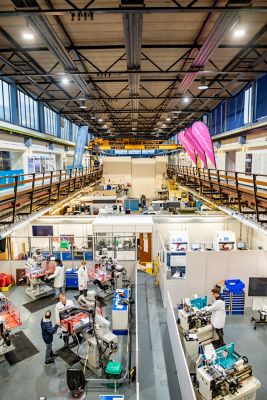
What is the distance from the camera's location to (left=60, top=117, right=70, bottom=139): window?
19562 mm

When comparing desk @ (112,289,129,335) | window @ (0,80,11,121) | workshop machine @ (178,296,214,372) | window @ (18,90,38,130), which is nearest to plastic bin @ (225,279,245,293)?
workshop machine @ (178,296,214,372)

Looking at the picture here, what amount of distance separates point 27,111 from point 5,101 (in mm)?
2073

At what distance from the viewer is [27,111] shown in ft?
44.1

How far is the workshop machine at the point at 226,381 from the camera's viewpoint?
4.68 metres

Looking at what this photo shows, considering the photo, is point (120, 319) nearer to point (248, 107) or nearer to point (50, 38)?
point (50, 38)

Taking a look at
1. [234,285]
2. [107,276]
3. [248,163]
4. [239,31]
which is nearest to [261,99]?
[248,163]

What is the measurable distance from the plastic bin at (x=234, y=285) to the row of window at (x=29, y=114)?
10.3 m

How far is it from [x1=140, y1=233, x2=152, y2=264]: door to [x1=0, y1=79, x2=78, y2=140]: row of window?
7.49 metres

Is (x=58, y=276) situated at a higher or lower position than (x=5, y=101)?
lower

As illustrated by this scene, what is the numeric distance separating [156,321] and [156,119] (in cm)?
1714

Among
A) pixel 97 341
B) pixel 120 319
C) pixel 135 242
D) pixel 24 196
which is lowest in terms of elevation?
pixel 120 319

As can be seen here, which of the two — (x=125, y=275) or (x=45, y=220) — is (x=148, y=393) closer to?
(x=125, y=275)

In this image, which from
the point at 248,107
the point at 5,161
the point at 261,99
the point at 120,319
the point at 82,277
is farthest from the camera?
the point at 5,161

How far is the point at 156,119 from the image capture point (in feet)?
71.8
